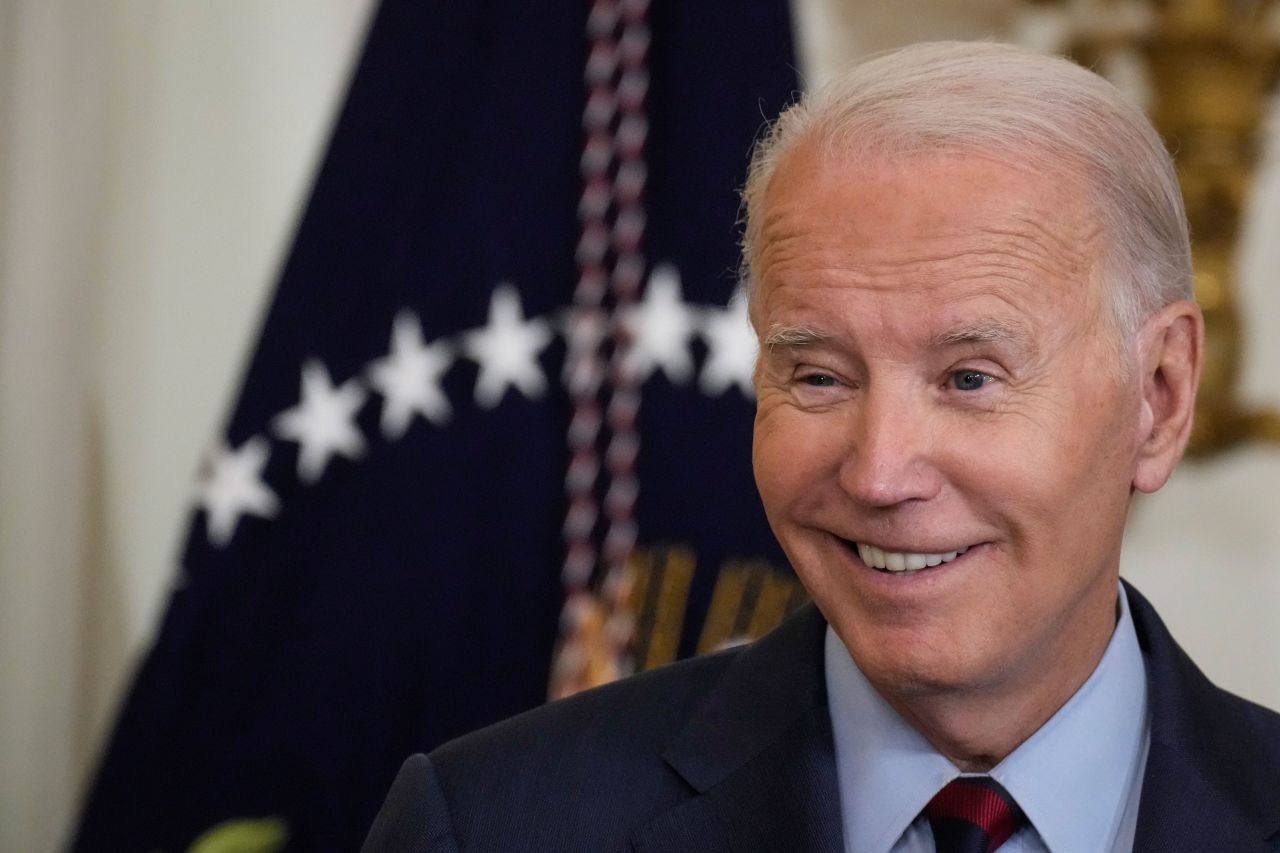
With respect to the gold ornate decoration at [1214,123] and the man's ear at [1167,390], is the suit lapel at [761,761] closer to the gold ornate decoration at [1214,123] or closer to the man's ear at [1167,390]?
the man's ear at [1167,390]

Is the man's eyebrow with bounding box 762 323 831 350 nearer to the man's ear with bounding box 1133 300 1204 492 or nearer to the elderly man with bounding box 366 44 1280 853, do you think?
the elderly man with bounding box 366 44 1280 853

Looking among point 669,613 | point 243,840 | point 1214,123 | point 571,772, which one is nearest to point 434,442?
point 669,613

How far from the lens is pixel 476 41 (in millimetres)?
2734

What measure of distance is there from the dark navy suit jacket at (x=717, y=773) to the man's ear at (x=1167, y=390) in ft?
0.75

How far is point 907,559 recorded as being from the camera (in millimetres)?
1474

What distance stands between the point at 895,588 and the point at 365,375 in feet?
4.53

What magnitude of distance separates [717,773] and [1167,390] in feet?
1.83

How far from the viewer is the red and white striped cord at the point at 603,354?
265cm

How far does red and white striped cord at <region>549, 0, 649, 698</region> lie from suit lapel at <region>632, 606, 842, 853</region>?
3.01ft

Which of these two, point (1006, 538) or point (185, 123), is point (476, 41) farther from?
point (1006, 538)

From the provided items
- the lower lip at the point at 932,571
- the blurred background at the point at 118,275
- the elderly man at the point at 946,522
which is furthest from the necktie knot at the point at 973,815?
the blurred background at the point at 118,275

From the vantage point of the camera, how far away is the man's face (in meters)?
1.42

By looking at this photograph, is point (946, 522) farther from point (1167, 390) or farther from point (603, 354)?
point (603, 354)

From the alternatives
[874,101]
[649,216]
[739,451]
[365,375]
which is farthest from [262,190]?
[874,101]
